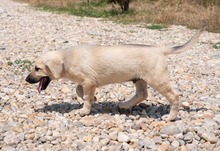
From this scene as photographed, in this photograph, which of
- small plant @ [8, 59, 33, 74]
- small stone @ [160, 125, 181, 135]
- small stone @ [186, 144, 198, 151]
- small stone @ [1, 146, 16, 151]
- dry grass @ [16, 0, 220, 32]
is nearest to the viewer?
small stone @ [1, 146, 16, 151]

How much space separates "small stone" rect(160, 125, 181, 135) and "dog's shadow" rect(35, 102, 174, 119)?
1.92 feet

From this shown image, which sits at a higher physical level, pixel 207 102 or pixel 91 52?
pixel 91 52

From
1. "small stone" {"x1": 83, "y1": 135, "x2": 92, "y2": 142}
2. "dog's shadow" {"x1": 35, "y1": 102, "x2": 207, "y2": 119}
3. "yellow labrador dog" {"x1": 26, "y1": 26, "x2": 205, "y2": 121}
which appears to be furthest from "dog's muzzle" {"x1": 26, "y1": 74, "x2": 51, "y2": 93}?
"small stone" {"x1": 83, "y1": 135, "x2": 92, "y2": 142}

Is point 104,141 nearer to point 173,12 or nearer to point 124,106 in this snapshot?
point 124,106

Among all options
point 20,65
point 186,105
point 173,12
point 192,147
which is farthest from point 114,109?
point 173,12

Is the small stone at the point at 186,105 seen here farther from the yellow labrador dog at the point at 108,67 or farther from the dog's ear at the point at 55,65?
the dog's ear at the point at 55,65

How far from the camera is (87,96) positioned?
216 inches

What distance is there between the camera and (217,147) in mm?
4719

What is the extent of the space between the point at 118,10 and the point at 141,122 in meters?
15.9

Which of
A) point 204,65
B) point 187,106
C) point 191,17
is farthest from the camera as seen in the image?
point 191,17

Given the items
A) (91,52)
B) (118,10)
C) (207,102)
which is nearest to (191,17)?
(118,10)

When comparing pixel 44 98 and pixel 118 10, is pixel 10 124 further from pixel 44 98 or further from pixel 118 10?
pixel 118 10

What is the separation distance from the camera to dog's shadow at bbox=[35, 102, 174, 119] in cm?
575

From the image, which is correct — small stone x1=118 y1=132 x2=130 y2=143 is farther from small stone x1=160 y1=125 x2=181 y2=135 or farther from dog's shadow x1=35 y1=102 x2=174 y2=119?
dog's shadow x1=35 y1=102 x2=174 y2=119
